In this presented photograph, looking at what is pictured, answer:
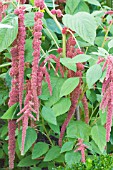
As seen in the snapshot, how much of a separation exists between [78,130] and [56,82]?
0.24 metres

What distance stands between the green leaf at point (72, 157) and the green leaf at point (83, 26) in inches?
22.3

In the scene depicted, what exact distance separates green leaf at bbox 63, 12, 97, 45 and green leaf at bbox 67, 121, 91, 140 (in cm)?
48

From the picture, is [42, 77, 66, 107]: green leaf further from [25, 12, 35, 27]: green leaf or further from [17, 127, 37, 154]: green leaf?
[25, 12, 35, 27]: green leaf

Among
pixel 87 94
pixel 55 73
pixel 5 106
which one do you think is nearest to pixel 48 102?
pixel 55 73

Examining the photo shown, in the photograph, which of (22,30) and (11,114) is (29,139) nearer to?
(11,114)

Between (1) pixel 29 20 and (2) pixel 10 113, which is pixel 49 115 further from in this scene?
(1) pixel 29 20

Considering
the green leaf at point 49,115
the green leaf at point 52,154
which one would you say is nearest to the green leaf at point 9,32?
the green leaf at point 49,115

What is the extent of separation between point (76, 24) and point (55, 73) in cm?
35

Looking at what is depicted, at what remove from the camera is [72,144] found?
1739 millimetres

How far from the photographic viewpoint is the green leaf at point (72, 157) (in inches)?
68.0

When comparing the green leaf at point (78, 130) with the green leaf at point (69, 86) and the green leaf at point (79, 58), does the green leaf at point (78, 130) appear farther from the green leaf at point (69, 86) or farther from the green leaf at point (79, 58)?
the green leaf at point (79, 58)

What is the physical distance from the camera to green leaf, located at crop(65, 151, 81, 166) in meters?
1.73

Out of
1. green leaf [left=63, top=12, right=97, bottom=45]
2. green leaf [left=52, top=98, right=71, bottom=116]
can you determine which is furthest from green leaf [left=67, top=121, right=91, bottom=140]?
green leaf [left=63, top=12, right=97, bottom=45]

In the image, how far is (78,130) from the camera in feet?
5.73
